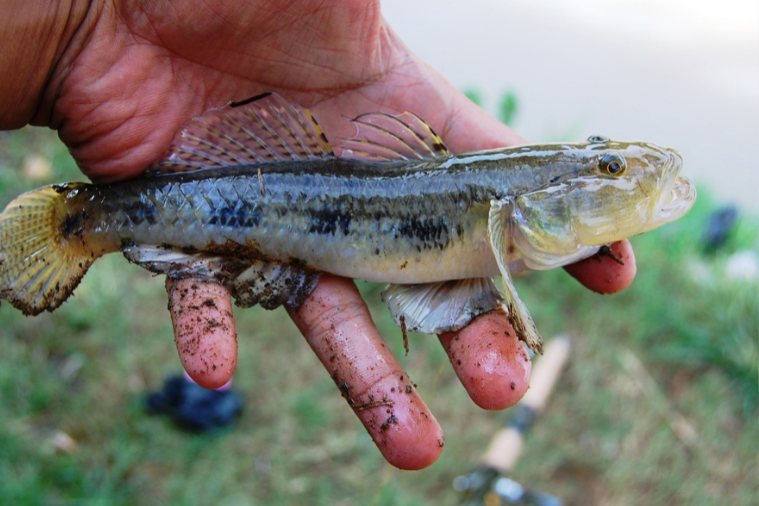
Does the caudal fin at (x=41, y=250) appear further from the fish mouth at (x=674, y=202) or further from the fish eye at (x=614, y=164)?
the fish mouth at (x=674, y=202)

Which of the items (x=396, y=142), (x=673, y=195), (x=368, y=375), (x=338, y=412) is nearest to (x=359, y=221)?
(x=396, y=142)

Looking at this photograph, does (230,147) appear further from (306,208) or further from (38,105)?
(38,105)

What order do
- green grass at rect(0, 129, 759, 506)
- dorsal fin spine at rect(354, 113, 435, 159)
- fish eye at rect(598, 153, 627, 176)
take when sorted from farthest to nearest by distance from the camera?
green grass at rect(0, 129, 759, 506)
dorsal fin spine at rect(354, 113, 435, 159)
fish eye at rect(598, 153, 627, 176)

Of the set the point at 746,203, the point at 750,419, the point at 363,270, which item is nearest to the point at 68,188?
the point at 363,270

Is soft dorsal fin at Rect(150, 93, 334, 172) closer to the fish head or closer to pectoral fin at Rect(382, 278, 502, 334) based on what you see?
pectoral fin at Rect(382, 278, 502, 334)

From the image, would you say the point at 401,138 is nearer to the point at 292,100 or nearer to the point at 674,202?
the point at 292,100

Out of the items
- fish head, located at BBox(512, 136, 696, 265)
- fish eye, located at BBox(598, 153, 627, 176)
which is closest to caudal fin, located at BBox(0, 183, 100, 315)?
fish head, located at BBox(512, 136, 696, 265)

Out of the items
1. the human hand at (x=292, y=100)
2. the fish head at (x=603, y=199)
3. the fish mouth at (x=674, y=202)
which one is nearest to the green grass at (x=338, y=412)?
the human hand at (x=292, y=100)
